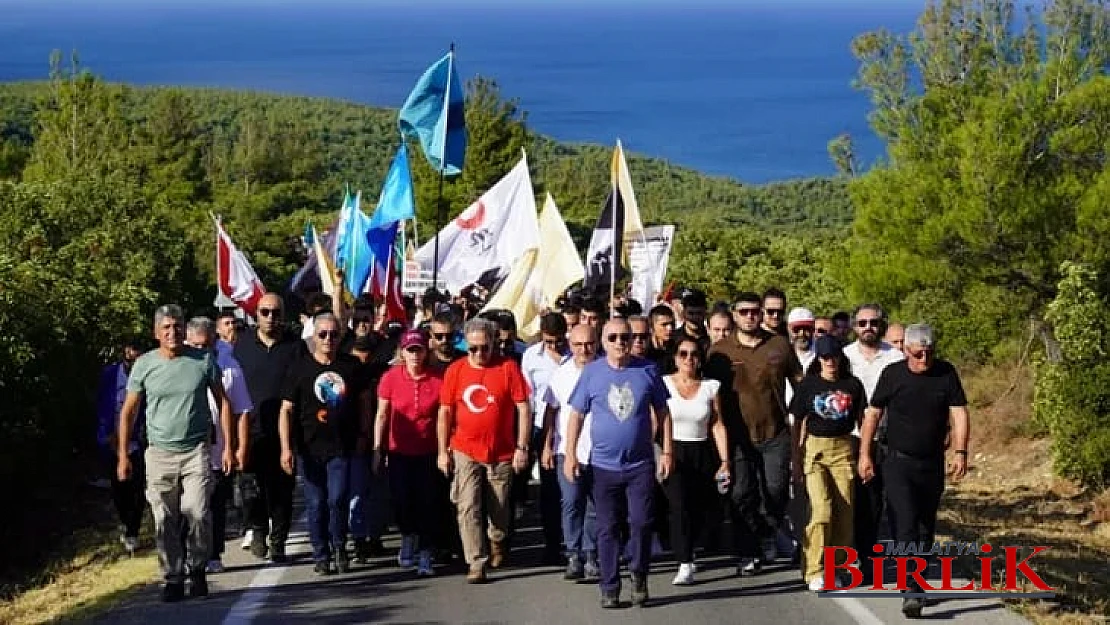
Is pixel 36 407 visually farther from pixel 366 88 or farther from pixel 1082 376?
pixel 366 88

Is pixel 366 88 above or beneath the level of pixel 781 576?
above

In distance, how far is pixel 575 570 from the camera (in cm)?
983

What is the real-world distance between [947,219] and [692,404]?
608 inches

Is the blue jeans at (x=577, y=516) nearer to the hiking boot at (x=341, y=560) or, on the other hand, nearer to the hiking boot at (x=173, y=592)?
the hiking boot at (x=341, y=560)

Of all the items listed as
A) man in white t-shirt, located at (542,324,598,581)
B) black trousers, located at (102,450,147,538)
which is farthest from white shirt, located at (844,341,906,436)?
black trousers, located at (102,450,147,538)

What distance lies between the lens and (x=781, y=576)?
991 cm

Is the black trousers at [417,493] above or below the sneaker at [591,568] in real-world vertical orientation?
above

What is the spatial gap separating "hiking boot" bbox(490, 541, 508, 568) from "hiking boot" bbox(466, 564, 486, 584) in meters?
0.36

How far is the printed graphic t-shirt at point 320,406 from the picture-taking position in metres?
10.0

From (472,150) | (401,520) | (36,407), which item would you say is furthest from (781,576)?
(472,150)

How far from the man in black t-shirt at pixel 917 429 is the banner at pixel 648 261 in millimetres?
7565

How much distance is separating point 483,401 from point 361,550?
1528mm

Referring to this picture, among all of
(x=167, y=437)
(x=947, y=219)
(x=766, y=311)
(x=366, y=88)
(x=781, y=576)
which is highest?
(x=366, y=88)

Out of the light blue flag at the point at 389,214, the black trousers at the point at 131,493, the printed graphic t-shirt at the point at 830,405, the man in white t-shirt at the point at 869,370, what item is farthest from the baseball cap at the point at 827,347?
the light blue flag at the point at 389,214
